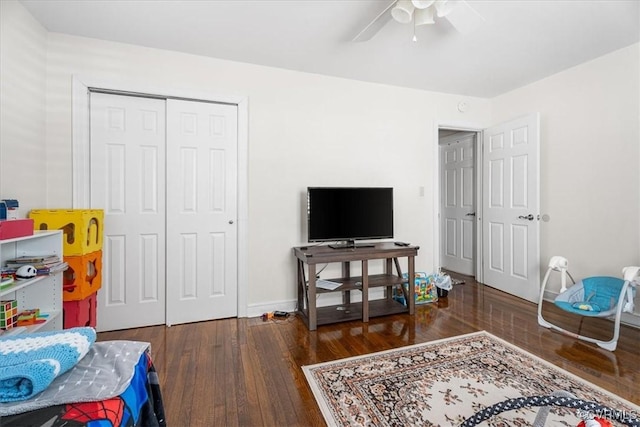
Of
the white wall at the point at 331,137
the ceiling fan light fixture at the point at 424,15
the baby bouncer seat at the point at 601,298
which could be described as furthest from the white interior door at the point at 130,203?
the baby bouncer seat at the point at 601,298

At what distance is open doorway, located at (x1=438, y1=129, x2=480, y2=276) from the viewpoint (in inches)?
169

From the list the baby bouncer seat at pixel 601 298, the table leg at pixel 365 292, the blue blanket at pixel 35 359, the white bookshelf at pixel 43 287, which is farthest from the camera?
the table leg at pixel 365 292

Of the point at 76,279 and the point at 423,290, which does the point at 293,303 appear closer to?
the point at 423,290

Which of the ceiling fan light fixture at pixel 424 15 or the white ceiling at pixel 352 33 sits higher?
the white ceiling at pixel 352 33

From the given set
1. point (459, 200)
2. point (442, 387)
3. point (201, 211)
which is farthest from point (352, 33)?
point (459, 200)

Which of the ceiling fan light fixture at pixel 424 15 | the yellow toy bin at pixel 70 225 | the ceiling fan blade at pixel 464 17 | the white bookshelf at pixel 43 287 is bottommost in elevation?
the white bookshelf at pixel 43 287

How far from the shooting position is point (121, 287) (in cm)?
258

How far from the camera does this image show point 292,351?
7.22 ft

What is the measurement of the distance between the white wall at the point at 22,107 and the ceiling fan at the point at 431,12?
2368 mm

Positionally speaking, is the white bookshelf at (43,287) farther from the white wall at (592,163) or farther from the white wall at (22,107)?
the white wall at (592,163)

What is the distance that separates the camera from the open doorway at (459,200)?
4297mm

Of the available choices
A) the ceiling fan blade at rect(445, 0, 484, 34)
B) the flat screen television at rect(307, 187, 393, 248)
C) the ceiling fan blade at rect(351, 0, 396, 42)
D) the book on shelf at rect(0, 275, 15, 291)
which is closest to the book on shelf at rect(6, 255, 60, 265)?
the book on shelf at rect(0, 275, 15, 291)

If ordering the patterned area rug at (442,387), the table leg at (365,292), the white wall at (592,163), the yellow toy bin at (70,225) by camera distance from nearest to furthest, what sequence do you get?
the patterned area rug at (442,387), the yellow toy bin at (70,225), the white wall at (592,163), the table leg at (365,292)

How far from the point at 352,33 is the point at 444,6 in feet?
2.59
